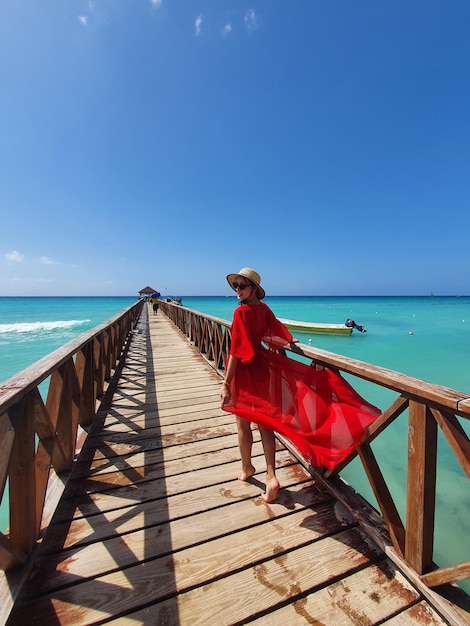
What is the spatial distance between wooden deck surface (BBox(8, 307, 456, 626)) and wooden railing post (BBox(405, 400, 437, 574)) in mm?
199

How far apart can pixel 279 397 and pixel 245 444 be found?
0.55 metres

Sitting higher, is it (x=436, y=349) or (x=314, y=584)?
(x=314, y=584)

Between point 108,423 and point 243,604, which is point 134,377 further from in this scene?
point 243,604

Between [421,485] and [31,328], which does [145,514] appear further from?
[31,328]

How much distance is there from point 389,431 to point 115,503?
18.4 ft

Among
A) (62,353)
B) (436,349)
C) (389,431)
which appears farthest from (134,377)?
(436,349)

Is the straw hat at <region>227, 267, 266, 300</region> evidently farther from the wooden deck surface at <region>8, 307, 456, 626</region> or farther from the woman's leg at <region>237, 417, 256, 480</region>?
the wooden deck surface at <region>8, 307, 456, 626</region>

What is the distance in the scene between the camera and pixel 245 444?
7.19 ft

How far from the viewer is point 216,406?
384 cm

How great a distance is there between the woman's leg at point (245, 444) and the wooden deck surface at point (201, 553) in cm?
9

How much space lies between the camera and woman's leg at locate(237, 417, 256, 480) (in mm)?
2114

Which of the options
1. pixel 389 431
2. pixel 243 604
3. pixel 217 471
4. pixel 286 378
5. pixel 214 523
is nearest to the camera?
pixel 243 604

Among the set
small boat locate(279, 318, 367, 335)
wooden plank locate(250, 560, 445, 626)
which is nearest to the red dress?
wooden plank locate(250, 560, 445, 626)

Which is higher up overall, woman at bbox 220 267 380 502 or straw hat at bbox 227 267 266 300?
straw hat at bbox 227 267 266 300
